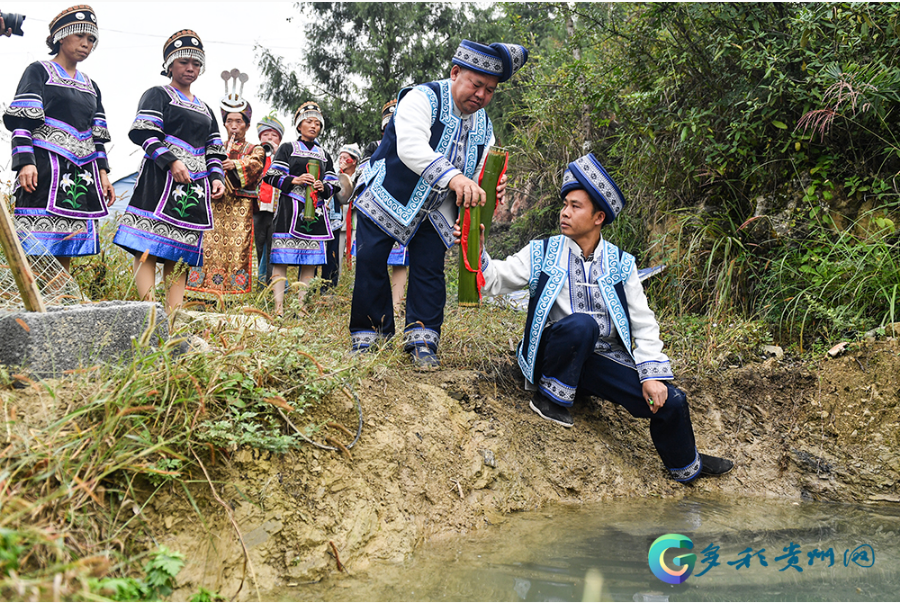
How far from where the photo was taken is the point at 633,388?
3195mm

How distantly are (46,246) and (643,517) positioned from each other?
3.54 meters

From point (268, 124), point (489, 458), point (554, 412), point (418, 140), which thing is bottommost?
point (489, 458)

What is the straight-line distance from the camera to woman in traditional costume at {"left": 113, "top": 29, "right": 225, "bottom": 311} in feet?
12.3

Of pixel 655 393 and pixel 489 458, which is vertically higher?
pixel 655 393

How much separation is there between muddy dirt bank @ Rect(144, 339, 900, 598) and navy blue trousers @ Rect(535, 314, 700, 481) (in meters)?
0.18

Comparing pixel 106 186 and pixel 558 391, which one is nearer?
pixel 558 391

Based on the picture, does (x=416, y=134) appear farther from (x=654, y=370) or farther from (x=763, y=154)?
(x=763, y=154)

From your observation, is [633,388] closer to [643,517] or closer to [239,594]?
[643,517]

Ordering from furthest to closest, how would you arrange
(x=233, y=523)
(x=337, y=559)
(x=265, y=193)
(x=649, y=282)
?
1. (x=265, y=193)
2. (x=649, y=282)
3. (x=337, y=559)
4. (x=233, y=523)

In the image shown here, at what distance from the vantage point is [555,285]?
327 cm

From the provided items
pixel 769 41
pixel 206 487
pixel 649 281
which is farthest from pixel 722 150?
pixel 206 487

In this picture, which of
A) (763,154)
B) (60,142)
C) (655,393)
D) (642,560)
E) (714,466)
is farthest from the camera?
(763,154)

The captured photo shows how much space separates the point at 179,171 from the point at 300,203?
187 cm

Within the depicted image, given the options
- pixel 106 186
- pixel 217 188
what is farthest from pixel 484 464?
pixel 106 186
